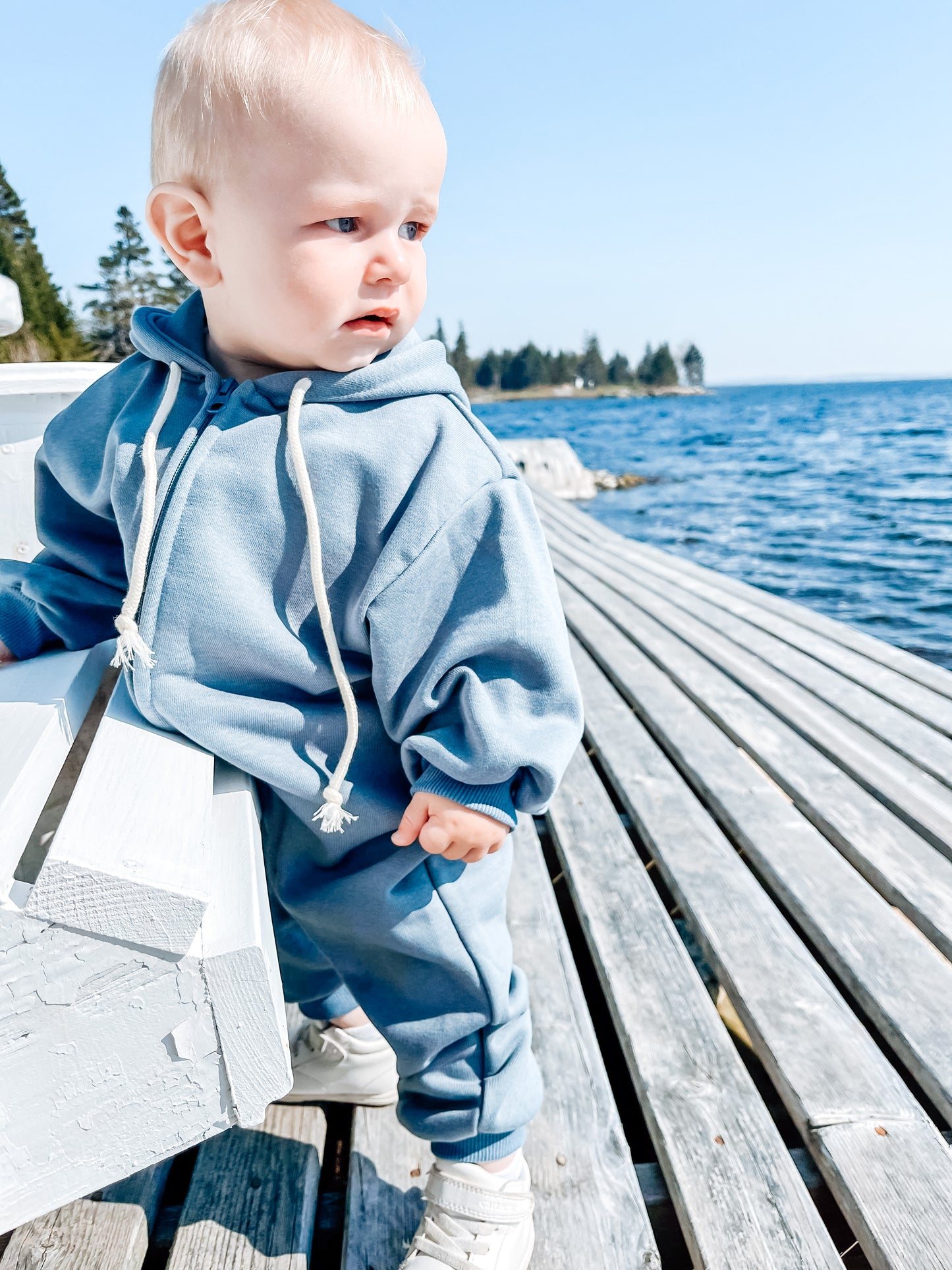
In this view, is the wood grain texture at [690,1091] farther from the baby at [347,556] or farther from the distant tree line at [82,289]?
the distant tree line at [82,289]

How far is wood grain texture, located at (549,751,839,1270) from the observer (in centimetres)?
118

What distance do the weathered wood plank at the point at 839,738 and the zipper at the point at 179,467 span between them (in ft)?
6.18

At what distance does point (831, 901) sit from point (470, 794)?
3.87ft

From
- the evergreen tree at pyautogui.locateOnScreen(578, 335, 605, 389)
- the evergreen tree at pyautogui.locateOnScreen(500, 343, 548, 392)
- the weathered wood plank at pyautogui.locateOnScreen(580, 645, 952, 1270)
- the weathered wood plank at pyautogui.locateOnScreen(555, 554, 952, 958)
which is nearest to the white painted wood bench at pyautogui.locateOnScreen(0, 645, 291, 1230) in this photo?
the weathered wood plank at pyautogui.locateOnScreen(580, 645, 952, 1270)

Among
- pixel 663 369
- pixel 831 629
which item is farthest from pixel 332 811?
pixel 663 369

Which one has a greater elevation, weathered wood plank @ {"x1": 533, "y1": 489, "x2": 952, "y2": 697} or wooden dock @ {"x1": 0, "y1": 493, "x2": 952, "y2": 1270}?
wooden dock @ {"x1": 0, "y1": 493, "x2": 952, "y2": 1270}

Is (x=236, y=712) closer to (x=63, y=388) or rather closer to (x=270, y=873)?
(x=270, y=873)

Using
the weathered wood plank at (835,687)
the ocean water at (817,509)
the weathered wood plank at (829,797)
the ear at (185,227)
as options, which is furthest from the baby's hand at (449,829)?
the ocean water at (817,509)

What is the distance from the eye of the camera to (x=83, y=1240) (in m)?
1.13

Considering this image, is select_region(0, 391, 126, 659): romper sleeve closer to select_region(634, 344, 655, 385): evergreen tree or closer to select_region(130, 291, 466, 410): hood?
select_region(130, 291, 466, 410): hood

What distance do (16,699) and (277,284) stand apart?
0.56 metres

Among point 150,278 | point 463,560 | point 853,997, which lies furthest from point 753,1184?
point 150,278

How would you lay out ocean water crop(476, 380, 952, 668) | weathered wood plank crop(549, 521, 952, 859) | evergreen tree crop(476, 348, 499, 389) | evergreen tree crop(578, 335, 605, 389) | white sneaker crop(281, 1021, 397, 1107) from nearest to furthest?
white sneaker crop(281, 1021, 397, 1107), weathered wood plank crop(549, 521, 952, 859), ocean water crop(476, 380, 952, 668), evergreen tree crop(476, 348, 499, 389), evergreen tree crop(578, 335, 605, 389)

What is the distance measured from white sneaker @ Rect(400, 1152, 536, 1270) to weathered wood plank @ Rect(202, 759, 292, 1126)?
0.49m
